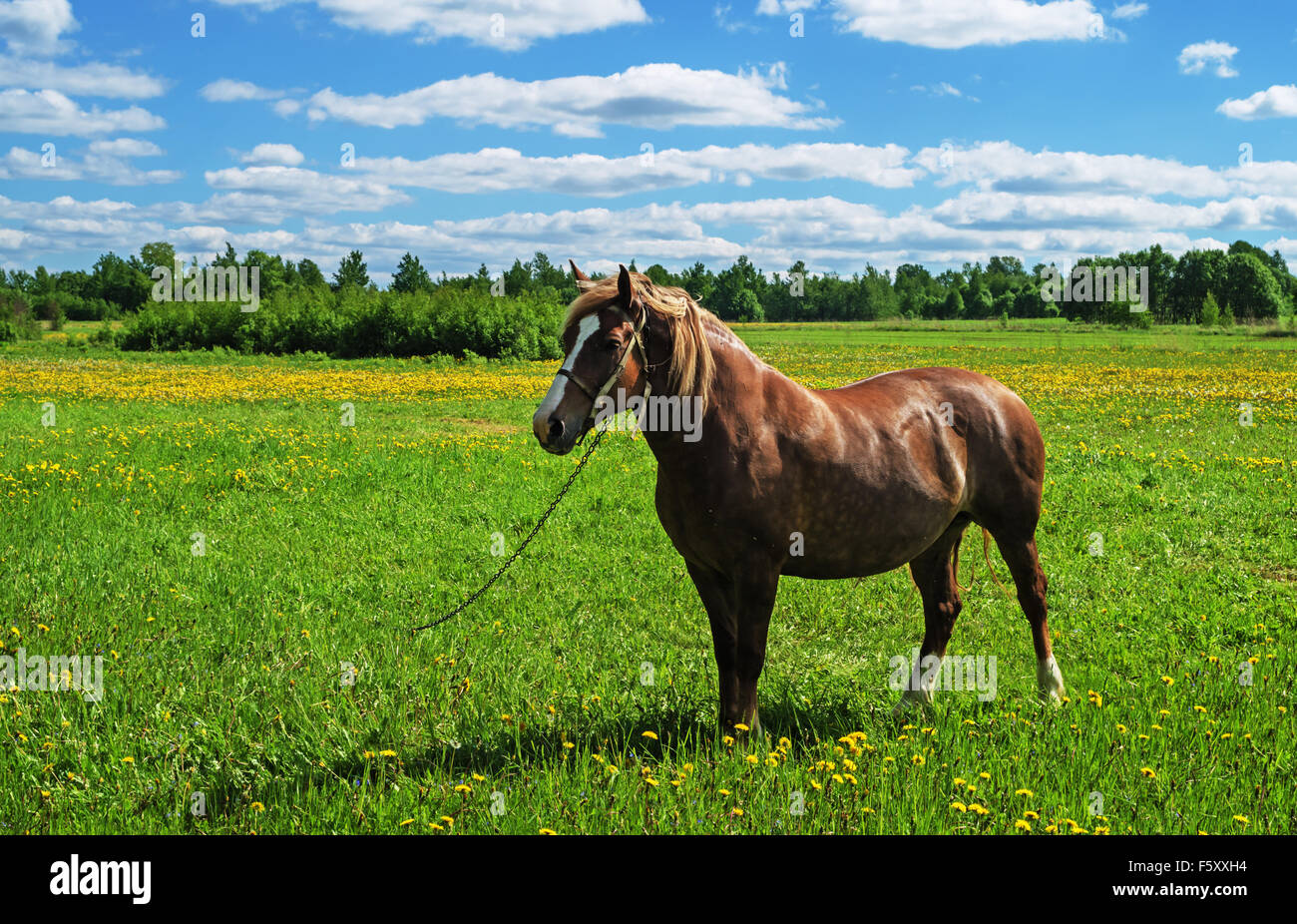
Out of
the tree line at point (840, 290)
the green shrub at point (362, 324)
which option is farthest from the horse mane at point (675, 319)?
the tree line at point (840, 290)

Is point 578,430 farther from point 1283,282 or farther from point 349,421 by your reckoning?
point 1283,282

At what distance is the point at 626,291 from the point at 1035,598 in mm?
3451

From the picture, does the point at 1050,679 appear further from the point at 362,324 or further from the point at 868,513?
the point at 362,324

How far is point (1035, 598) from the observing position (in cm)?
558

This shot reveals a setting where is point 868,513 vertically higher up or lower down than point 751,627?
higher up

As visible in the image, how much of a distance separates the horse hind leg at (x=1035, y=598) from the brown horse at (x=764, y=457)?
12 mm

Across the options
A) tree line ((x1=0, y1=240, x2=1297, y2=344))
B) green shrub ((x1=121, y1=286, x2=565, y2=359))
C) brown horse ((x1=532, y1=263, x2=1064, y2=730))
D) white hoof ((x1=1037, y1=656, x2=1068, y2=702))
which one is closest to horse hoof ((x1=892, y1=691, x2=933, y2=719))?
brown horse ((x1=532, y1=263, x2=1064, y2=730))

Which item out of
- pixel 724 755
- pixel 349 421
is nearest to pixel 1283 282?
pixel 349 421

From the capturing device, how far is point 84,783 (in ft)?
13.8

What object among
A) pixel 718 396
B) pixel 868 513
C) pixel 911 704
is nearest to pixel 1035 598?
pixel 911 704

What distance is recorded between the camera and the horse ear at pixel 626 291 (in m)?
3.95

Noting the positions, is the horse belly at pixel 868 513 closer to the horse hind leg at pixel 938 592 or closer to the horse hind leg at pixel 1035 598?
the horse hind leg at pixel 938 592
